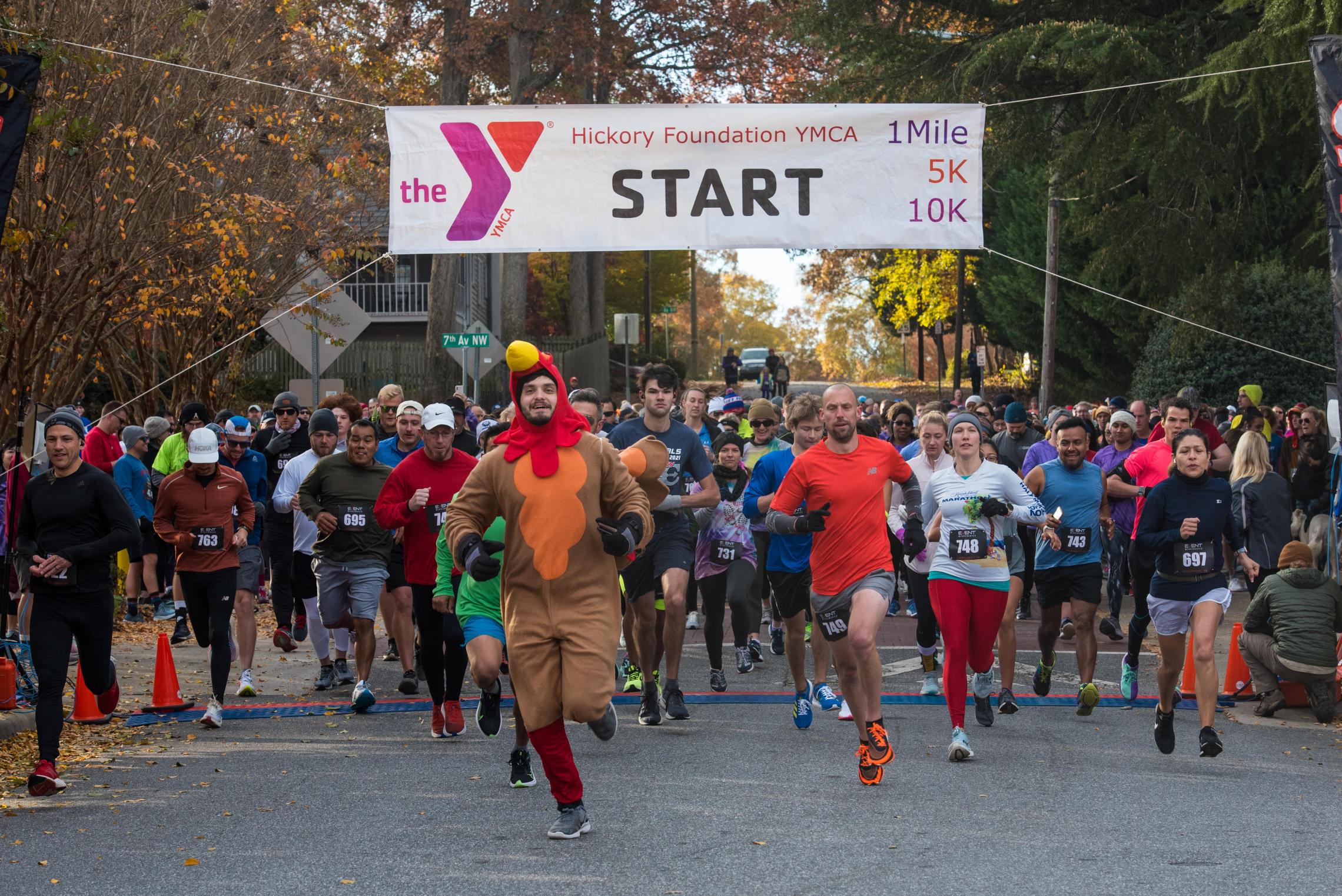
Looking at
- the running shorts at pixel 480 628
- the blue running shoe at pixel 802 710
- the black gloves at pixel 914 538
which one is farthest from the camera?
the blue running shoe at pixel 802 710

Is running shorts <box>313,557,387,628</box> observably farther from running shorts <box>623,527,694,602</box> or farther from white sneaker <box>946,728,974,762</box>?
white sneaker <box>946,728,974,762</box>

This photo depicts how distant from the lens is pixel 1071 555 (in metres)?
10.7

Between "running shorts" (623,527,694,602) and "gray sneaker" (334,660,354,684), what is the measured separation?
2.69 metres

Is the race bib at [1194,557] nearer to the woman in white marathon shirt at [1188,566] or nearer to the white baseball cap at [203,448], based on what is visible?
the woman in white marathon shirt at [1188,566]

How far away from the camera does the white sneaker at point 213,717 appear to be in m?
10.0

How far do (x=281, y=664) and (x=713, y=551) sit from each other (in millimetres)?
3939

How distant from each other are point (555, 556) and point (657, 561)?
318 cm

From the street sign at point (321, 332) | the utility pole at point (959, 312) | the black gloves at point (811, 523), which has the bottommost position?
the black gloves at point (811, 523)

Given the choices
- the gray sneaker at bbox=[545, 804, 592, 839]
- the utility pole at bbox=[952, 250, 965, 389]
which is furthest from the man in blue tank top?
the utility pole at bbox=[952, 250, 965, 389]

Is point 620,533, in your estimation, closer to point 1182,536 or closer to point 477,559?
point 477,559

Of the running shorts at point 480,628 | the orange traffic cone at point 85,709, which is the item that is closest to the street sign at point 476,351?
the orange traffic cone at point 85,709

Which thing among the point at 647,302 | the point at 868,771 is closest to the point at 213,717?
the point at 868,771

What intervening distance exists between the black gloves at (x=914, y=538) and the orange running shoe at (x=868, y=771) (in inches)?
42.1

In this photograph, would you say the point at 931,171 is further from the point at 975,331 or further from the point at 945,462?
the point at 975,331
